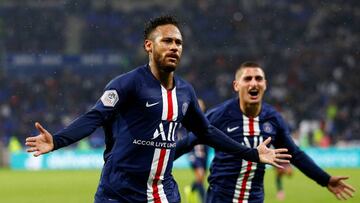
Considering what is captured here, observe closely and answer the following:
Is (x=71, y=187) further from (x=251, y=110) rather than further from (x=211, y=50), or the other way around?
(x=211, y=50)

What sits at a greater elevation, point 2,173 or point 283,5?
point 283,5

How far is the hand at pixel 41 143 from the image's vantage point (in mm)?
4699

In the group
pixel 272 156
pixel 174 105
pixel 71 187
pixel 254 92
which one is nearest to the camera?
pixel 174 105

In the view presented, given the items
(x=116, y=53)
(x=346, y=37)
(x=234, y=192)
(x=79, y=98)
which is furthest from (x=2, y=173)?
(x=234, y=192)

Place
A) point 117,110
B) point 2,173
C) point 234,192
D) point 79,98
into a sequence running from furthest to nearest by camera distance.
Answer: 1. point 79,98
2. point 2,173
3. point 234,192
4. point 117,110

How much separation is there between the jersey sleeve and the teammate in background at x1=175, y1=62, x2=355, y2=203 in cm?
186

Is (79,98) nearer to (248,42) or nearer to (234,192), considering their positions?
(248,42)

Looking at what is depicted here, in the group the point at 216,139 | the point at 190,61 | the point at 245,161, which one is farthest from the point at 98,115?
the point at 190,61

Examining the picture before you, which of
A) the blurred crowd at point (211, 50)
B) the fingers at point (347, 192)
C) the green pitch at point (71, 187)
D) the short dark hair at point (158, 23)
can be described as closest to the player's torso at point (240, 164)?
the fingers at point (347, 192)

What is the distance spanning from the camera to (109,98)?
5.00 meters

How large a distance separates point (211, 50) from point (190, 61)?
120 centimetres

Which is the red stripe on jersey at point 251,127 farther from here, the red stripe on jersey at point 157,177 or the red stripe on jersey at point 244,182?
the red stripe on jersey at point 157,177

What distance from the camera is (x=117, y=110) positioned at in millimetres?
5109

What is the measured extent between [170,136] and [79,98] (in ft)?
91.0
